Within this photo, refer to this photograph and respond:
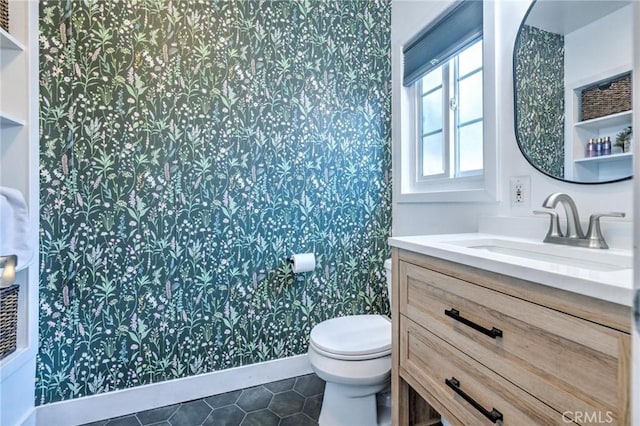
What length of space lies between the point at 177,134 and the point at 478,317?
1572 mm

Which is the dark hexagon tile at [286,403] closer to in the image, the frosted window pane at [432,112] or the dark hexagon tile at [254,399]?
the dark hexagon tile at [254,399]

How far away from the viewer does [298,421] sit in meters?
1.48

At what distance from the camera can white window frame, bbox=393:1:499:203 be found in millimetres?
1405

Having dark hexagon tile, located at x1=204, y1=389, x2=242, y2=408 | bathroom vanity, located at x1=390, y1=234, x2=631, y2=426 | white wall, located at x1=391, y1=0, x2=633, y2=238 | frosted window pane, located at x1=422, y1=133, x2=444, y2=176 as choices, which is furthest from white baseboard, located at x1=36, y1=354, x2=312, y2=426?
frosted window pane, located at x1=422, y1=133, x2=444, y2=176

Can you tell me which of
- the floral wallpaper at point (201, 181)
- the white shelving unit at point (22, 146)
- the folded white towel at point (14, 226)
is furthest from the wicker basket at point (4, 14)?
the folded white towel at point (14, 226)

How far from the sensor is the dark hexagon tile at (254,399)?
160 centimetres

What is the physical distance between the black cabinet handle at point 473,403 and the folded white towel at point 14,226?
152cm

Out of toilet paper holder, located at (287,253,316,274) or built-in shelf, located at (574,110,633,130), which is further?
toilet paper holder, located at (287,253,316,274)

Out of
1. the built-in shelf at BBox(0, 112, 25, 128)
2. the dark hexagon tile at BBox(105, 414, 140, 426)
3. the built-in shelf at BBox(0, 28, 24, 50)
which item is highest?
the built-in shelf at BBox(0, 28, 24, 50)

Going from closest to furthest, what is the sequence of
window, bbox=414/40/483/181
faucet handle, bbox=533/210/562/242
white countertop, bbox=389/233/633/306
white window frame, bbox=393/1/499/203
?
white countertop, bbox=389/233/633/306 < faucet handle, bbox=533/210/562/242 < white window frame, bbox=393/1/499/203 < window, bbox=414/40/483/181

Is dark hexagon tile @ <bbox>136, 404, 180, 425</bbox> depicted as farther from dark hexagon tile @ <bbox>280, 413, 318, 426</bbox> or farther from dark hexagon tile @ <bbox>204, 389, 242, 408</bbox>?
dark hexagon tile @ <bbox>280, 413, 318, 426</bbox>

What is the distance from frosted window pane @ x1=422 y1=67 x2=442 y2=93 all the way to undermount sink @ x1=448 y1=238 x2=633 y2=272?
1130mm

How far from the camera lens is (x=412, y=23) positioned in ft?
6.31

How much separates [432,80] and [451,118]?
0.33 metres
